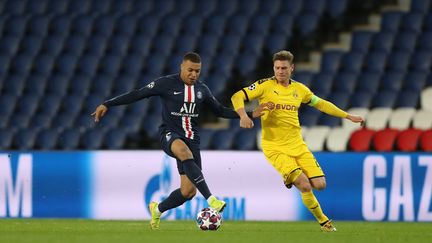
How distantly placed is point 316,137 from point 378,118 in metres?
1.12

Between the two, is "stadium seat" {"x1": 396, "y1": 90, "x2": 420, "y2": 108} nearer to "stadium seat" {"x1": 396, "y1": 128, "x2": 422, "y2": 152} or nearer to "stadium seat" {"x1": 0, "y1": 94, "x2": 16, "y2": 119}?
"stadium seat" {"x1": 396, "y1": 128, "x2": 422, "y2": 152}

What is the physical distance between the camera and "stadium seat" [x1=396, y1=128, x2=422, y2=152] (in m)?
15.5

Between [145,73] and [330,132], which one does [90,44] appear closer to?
[145,73]

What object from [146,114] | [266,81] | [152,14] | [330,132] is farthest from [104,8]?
[266,81]

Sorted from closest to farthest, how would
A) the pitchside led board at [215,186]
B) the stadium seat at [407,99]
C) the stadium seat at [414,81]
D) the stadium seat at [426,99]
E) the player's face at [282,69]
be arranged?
the player's face at [282,69]
the pitchside led board at [215,186]
the stadium seat at [426,99]
the stadium seat at [407,99]
the stadium seat at [414,81]

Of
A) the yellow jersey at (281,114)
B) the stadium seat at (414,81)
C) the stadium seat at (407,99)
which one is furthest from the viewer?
the stadium seat at (414,81)

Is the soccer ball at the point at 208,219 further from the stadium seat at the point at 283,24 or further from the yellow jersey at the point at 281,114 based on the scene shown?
the stadium seat at the point at 283,24

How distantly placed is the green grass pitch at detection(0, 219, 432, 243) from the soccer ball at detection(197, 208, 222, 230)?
0.10 meters

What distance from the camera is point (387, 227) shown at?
1284cm

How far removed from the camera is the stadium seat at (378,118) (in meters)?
16.7

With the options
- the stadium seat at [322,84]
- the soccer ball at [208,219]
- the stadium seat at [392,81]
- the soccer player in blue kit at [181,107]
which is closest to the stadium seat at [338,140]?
the stadium seat at [322,84]

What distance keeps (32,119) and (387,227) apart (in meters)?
6.82

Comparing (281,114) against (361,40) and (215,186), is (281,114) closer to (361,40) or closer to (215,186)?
(215,186)

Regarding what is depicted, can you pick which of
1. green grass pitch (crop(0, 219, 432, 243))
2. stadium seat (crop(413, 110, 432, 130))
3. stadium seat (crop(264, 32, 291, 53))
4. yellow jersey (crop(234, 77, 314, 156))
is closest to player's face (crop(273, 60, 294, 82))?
yellow jersey (crop(234, 77, 314, 156))
